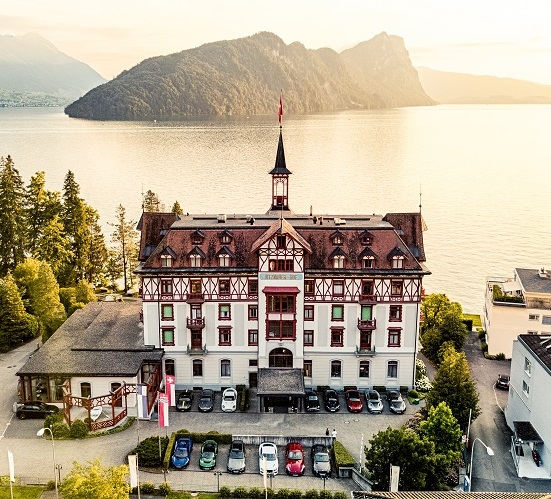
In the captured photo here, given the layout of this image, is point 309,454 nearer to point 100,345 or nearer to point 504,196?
point 100,345

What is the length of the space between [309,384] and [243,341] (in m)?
6.81

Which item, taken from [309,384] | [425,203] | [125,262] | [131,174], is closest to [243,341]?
[309,384]

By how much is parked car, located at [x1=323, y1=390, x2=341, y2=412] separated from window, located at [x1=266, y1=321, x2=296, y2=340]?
5418 millimetres

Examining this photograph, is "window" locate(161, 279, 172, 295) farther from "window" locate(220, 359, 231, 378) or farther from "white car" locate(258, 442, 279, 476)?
"white car" locate(258, 442, 279, 476)

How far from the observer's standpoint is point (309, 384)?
178 feet

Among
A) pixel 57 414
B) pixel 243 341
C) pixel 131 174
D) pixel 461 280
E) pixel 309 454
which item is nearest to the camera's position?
pixel 309 454

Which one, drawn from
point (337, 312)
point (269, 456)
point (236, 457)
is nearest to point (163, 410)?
point (236, 457)

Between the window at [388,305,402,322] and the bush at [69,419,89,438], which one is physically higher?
the window at [388,305,402,322]

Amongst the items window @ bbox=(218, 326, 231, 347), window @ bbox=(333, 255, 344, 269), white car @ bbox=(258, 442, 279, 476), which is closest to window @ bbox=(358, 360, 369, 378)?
window @ bbox=(333, 255, 344, 269)

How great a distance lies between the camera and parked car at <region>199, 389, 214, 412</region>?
5028cm

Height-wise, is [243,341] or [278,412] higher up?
[243,341]

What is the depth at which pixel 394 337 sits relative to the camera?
176ft

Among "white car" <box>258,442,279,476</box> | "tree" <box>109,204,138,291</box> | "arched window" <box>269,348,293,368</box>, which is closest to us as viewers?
"white car" <box>258,442,279,476</box>

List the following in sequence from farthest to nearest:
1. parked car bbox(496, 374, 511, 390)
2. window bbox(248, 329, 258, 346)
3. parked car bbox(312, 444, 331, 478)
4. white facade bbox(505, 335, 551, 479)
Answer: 1. parked car bbox(496, 374, 511, 390)
2. window bbox(248, 329, 258, 346)
3. white facade bbox(505, 335, 551, 479)
4. parked car bbox(312, 444, 331, 478)
